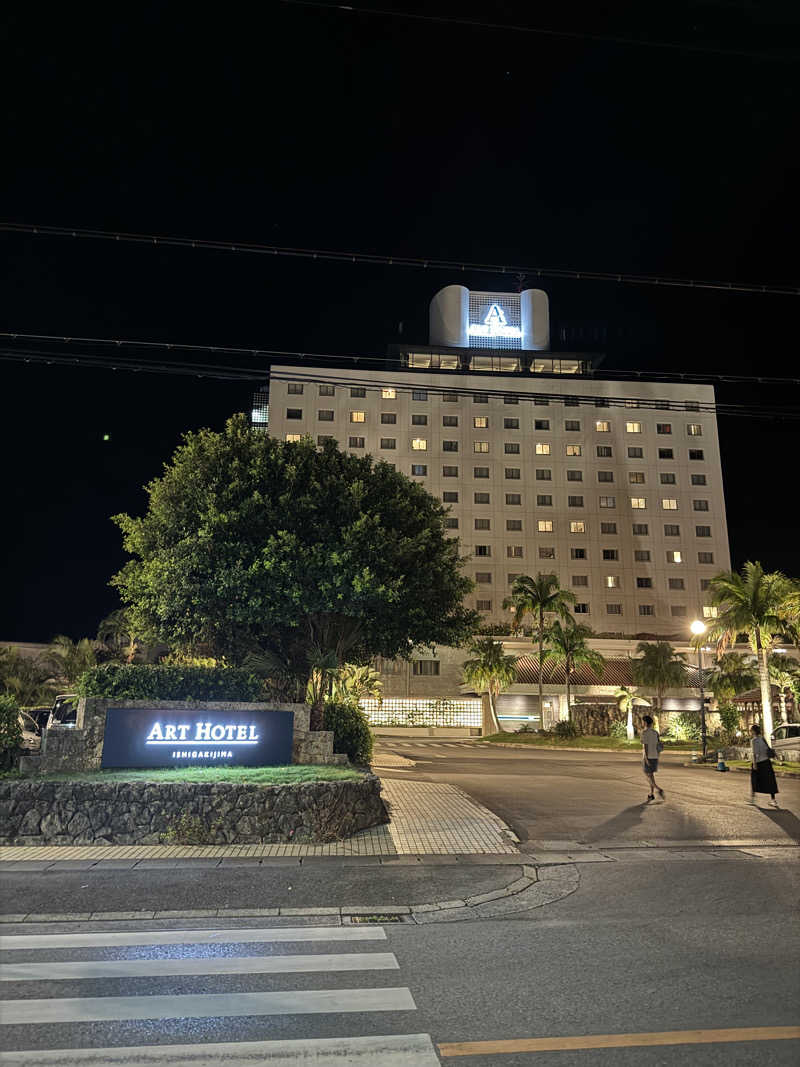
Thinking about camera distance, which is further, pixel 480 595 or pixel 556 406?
pixel 556 406

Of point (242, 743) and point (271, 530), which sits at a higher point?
point (271, 530)

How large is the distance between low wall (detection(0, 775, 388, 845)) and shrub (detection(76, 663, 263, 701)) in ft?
9.23

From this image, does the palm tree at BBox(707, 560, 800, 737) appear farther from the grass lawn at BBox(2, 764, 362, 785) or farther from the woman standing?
the grass lawn at BBox(2, 764, 362, 785)

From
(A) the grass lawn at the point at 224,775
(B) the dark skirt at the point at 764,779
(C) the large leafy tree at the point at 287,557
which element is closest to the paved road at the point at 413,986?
(A) the grass lawn at the point at 224,775

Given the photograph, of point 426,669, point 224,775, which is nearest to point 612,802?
point 224,775

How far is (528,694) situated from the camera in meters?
55.9

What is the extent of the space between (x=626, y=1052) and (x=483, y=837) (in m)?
7.60

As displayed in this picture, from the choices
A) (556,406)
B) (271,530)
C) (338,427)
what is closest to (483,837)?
(271,530)

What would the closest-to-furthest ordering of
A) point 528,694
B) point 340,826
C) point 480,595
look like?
1. point 340,826
2. point 528,694
3. point 480,595

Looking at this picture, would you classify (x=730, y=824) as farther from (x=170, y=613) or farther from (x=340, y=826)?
(x=170, y=613)

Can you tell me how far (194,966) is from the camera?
611 cm

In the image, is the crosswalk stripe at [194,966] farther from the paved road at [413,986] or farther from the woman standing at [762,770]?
the woman standing at [762,770]

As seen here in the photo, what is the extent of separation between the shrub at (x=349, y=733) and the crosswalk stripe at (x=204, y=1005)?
11984 mm

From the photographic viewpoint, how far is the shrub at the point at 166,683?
1441 cm
